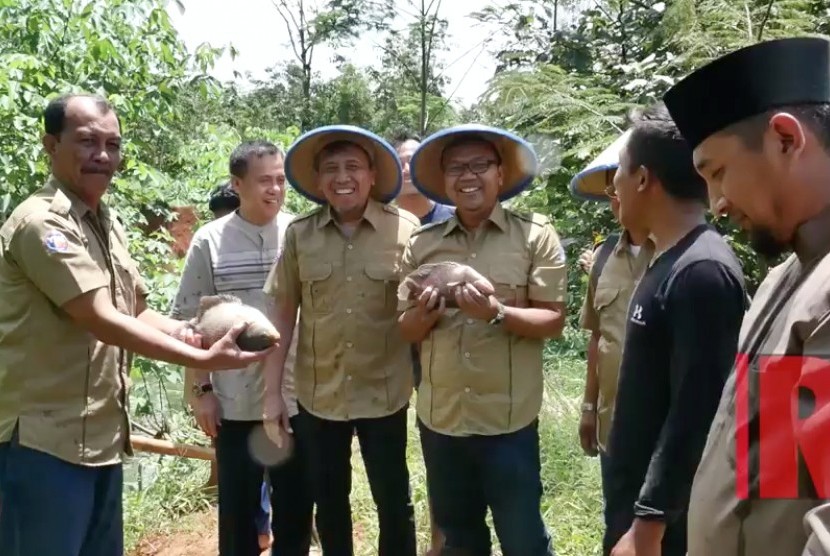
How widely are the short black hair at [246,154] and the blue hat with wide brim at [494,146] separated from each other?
0.83 meters

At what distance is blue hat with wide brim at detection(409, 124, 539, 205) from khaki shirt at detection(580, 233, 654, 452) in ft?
1.70

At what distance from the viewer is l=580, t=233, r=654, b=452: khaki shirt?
3018 mm

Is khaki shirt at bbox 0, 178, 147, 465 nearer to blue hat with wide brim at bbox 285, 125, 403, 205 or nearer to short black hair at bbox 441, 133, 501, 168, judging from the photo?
blue hat with wide brim at bbox 285, 125, 403, 205

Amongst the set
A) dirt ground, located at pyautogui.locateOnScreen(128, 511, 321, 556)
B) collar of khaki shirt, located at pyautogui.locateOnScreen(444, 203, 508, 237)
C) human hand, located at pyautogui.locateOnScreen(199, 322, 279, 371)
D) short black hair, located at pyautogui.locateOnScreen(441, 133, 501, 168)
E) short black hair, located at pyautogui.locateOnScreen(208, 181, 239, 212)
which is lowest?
dirt ground, located at pyautogui.locateOnScreen(128, 511, 321, 556)

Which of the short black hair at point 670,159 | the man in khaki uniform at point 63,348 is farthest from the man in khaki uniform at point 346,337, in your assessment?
the short black hair at point 670,159

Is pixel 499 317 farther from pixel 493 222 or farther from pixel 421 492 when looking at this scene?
pixel 421 492

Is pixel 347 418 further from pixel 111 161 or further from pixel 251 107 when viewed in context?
pixel 251 107

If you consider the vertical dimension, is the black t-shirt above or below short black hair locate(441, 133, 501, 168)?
below

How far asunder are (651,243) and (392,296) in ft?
3.83

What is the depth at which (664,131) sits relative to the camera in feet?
7.49

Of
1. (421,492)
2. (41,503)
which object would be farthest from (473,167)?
(421,492)

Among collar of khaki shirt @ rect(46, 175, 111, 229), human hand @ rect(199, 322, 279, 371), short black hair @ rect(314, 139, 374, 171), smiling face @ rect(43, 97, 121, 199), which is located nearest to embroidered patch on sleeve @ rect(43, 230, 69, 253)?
collar of khaki shirt @ rect(46, 175, 111, 229)

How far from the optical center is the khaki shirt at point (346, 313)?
3361mm

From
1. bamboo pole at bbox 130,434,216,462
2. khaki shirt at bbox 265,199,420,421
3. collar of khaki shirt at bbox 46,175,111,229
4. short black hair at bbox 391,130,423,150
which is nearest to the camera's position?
collar of khaki shirt at bbox 46,175,111,229
